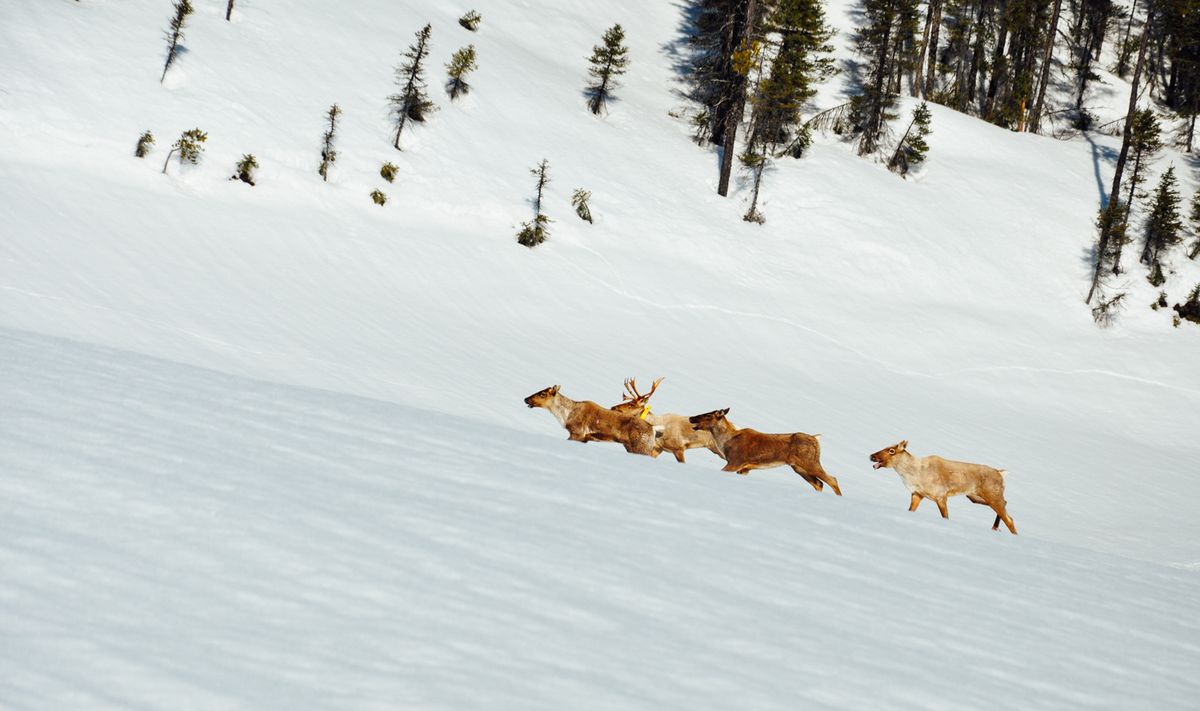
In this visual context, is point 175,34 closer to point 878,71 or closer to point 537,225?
point 537,225

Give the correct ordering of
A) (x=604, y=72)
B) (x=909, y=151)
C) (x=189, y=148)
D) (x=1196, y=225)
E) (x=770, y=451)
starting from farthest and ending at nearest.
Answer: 1. (x=1196, y=225)
2. (x=909, y=151)
3. (x=604, y=72)
4. (x=189, y=148)
5. (x=770, y=451)

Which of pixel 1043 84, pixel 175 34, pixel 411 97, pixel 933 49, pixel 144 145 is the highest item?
pixel 933 49

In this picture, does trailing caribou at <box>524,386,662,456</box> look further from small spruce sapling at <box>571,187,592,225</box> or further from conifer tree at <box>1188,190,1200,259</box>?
conifer tree at <box>1188,190,1200,259</box>

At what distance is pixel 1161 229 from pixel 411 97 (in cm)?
2919

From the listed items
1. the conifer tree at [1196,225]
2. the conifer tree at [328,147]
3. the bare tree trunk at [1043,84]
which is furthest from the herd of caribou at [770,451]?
the bare tree trunk at [1043,84]

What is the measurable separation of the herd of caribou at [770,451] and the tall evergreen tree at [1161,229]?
2967 centimetres

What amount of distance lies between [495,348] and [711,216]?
47.6 feet

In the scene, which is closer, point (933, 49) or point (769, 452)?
point (769, 452)

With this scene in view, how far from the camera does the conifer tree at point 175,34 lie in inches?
906

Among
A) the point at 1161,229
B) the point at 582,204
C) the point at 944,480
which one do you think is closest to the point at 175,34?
the point at 582,204

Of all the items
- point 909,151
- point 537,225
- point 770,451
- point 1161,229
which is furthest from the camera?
point 909,151

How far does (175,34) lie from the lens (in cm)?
2300

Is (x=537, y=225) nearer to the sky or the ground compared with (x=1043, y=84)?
nearer to the ground

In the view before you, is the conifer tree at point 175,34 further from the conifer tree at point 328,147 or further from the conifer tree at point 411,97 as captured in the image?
the conifer tree at point 411,97
